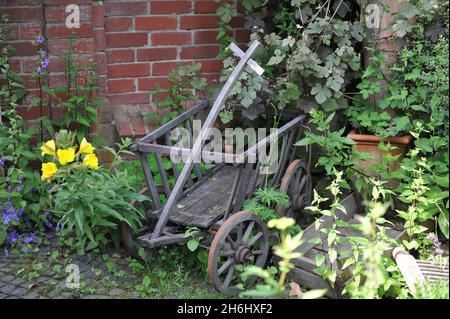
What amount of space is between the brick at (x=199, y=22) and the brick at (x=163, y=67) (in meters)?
0.29

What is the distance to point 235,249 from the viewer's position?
11.6ft

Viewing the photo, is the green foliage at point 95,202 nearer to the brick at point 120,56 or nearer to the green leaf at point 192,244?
the green leaf at point 192,244

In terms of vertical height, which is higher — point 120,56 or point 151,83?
point 120,56

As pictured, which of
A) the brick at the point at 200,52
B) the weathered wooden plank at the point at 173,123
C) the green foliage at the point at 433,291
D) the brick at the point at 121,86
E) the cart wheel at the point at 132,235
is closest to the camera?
the green foliage at the point at 433,291

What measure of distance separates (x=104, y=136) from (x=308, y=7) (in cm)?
174

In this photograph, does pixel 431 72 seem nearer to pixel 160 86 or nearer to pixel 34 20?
pixel 160 86

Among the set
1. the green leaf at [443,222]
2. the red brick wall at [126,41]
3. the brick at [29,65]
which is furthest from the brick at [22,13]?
the green leaf at [443,222]

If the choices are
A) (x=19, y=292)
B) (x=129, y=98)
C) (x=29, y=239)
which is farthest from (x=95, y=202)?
(x=129, y=98)

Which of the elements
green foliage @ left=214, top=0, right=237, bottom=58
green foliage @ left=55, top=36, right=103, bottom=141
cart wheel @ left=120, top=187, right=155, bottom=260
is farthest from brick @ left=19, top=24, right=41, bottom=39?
cart wheel @ left=120, top=187, right=155, bottom=260

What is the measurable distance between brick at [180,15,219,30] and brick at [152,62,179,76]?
0.96 ft

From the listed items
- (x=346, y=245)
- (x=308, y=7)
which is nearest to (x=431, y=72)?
(x=308, y=7)

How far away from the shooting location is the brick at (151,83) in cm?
462

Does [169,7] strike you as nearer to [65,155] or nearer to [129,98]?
[129,98]

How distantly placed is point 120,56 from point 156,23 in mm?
365
